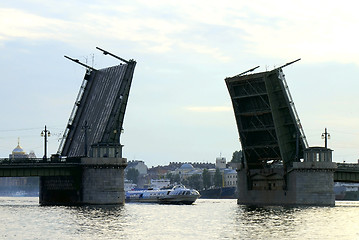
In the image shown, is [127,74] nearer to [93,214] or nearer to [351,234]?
[93,214]

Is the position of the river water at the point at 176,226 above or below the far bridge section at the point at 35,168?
below

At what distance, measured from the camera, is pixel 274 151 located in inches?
3755

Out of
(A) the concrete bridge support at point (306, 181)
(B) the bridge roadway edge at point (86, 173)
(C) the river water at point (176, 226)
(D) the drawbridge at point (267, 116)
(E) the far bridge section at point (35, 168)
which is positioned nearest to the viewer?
(C) the river water at point (176, 226)

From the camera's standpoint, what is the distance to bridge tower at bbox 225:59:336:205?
88.4m

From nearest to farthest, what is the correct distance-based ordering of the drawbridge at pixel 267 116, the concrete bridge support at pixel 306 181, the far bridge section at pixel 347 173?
the drawbridge at pixel 267 116
the concrete bridge support at pixel 306 181
the far bridge section at pixel 347 173

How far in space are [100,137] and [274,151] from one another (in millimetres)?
19148

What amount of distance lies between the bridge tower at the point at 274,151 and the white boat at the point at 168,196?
9.85m

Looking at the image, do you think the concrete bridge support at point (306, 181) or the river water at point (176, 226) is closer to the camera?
the river water at point (176, 226)

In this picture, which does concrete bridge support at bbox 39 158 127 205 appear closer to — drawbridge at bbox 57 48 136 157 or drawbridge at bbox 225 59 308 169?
drawbridge at bbox 57 48 136 157

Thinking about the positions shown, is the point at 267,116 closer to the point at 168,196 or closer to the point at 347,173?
the point at 347,173

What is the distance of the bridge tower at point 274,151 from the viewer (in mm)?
88400

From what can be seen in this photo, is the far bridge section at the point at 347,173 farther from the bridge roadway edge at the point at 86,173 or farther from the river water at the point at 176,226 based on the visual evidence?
the bridge roadway edge at the point at 86,173

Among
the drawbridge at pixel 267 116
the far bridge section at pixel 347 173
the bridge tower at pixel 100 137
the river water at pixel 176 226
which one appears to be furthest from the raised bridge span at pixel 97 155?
the far bridge section at pixel 347 173

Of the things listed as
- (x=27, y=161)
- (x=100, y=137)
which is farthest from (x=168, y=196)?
(x=27, y=161)
